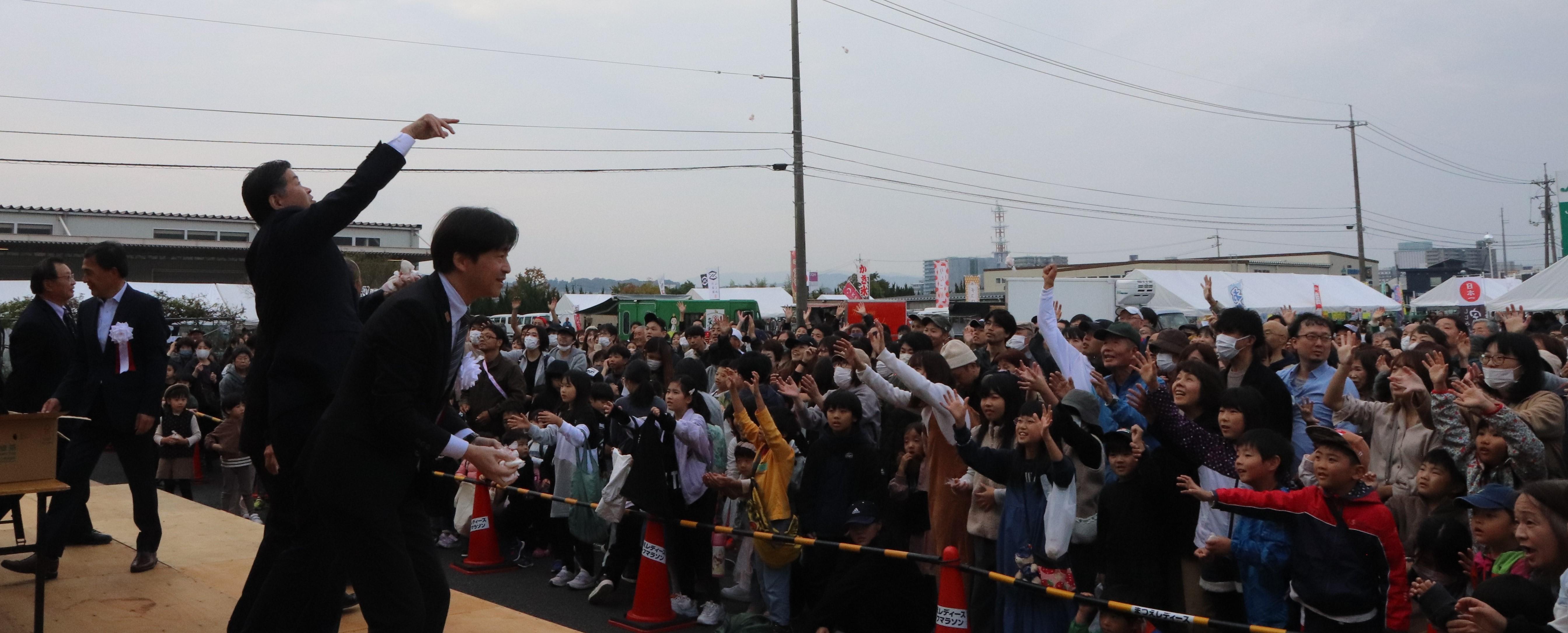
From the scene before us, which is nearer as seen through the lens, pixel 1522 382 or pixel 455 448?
pixel 455 448

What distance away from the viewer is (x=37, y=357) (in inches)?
213

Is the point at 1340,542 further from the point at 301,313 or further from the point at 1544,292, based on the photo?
the point at 1544,292

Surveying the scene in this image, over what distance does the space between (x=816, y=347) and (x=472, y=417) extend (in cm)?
318

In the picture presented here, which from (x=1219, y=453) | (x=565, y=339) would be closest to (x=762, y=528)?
(x=1219, y=453)

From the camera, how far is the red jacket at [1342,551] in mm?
3953

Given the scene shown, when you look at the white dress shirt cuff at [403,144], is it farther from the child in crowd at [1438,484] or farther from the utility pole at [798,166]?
the utility pole at [798,166]

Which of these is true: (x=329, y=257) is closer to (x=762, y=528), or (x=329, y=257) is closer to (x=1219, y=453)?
(x=762, y=528)

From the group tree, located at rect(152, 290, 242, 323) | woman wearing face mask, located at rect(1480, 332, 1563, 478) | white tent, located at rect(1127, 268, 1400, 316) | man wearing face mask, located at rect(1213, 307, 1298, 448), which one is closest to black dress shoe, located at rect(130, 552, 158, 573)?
man wearing face mask, located at rect(1213, 307, 1298, 448)

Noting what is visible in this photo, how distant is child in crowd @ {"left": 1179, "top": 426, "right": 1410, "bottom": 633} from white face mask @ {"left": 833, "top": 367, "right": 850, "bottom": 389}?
324 centimetres

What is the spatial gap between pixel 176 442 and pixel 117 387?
6.14 meters

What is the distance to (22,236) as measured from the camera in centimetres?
3322

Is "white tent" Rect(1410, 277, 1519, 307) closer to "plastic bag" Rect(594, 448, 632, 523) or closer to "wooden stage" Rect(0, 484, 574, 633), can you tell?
"plastic bag" Rect(594, 448, 632, 523)

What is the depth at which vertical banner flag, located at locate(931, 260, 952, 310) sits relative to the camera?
25781 millimetres

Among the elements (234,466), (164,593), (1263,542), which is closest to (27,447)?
(164,593)
